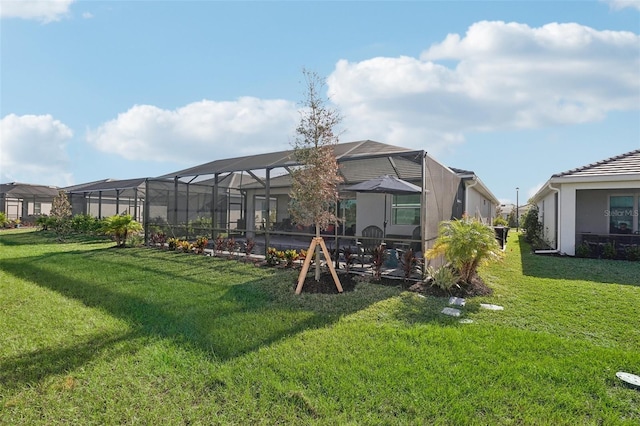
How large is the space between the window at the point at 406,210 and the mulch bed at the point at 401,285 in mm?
5077

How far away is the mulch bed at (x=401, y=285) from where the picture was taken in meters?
5.93

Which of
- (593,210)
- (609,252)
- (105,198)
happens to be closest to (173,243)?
(609,252)

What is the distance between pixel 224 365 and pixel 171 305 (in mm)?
2407

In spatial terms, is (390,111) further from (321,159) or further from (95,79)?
(95,79)

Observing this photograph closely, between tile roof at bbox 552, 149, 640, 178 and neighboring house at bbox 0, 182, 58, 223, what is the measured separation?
33961 millimetres

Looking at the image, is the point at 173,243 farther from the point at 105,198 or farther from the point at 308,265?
the point at 105,198

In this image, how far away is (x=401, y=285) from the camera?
6504 millimetres

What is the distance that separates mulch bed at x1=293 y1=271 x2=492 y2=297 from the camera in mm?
5930

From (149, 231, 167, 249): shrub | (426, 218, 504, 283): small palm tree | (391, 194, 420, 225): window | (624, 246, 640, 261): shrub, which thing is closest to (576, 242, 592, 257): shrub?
(624, 246, 640, 261): shrub

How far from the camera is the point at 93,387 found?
2865 millimetres

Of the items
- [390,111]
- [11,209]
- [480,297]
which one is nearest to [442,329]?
[480,297]

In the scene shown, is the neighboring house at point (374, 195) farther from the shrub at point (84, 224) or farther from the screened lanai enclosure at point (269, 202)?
the shrub at point (84, 224)

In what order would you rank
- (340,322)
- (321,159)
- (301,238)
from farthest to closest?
(301,238)
(321,159)
(340,322)

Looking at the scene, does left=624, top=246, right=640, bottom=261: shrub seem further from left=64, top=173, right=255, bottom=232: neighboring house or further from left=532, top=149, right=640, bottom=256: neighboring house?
left=64, top=173, right=255, bottom=232: neighboring house
